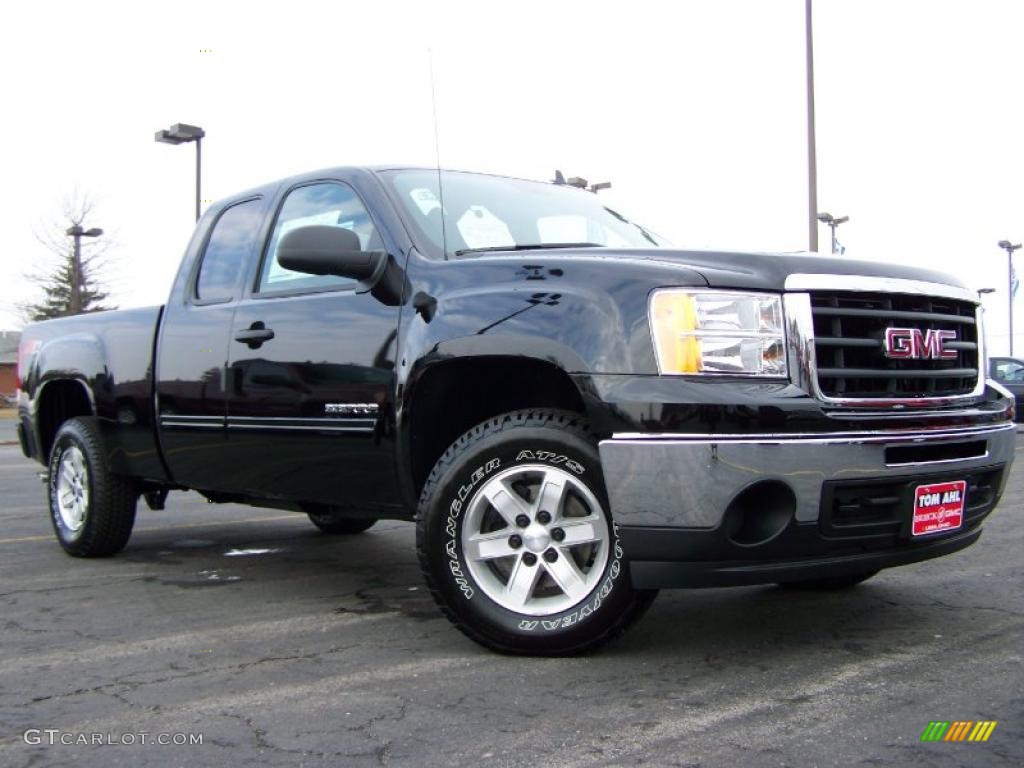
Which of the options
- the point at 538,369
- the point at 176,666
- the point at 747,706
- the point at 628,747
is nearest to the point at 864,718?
the point at 747,706

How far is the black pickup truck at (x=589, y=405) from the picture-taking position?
11.6ft

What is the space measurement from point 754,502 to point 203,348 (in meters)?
2.94

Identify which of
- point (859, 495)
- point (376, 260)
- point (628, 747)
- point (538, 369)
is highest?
point (376, 260)

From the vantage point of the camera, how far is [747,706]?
131 inches

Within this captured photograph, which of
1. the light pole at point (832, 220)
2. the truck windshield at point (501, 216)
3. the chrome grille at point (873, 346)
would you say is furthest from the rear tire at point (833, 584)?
the light pole at point (832, 220)

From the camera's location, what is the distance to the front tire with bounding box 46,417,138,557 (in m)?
6.30

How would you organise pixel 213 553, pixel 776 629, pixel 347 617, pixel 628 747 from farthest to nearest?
1. pixel 213 553
2. pixel 347 617
3. pixel 776 629
4. pixel 628 747

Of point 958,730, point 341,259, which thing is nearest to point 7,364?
point 341,259

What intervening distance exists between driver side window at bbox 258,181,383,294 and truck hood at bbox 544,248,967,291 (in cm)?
118

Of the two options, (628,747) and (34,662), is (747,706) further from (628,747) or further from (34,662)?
(34,662)

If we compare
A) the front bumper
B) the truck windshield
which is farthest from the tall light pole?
the front bumper

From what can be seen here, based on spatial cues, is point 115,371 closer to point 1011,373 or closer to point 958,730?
point 958,730

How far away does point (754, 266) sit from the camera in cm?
373

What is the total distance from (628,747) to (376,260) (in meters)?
2.19
